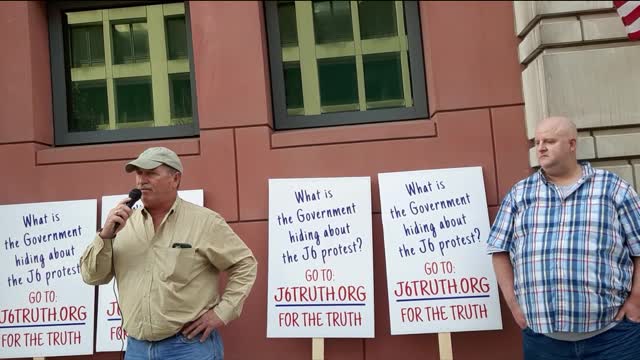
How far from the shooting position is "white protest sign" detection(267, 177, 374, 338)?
13.2ft

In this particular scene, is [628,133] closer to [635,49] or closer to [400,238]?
[635,49]

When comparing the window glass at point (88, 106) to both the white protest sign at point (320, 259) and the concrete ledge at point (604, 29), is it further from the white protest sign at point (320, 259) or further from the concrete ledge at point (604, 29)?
the concrete ledge at point (604, 29)

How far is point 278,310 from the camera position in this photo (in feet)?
13.3

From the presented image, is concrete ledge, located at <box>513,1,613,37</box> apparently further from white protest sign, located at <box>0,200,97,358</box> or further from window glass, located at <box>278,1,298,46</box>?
white protest sign, located at <box>0,200,97,358</box>

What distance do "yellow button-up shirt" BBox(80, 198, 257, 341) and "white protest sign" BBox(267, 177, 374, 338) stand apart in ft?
2.70

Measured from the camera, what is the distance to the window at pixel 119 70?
471 centimetres

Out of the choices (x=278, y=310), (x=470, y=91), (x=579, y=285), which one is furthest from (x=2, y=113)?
(x=579, y=285)

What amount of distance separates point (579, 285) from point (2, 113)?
4047 millimetres

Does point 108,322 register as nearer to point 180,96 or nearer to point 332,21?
point 180,96

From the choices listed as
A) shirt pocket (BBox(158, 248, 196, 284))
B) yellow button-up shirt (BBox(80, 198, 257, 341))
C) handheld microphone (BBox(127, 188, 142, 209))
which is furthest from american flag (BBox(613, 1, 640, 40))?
handheld microphone (BBox(127, 188, 142, 209))

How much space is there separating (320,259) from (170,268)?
4.14 ft

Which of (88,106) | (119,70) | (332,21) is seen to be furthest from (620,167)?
(88,106)

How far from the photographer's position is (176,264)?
3.09 m

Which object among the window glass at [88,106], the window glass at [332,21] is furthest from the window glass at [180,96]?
the window glass at [332,21]
